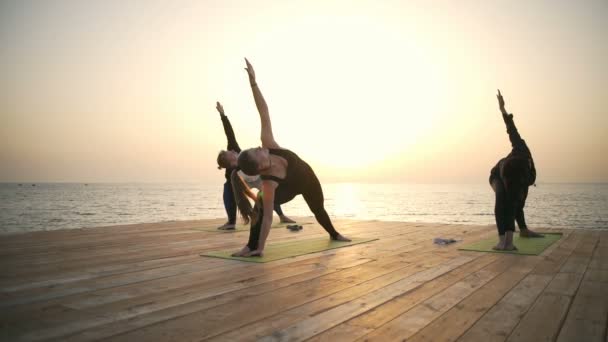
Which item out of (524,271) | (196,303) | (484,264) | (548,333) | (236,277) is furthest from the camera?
(484,264)

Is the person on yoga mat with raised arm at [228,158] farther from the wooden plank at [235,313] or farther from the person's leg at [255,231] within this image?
the wooden plank at [235,313]

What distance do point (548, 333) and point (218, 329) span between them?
145 centimetres

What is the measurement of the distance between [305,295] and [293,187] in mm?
1974

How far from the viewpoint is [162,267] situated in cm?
341

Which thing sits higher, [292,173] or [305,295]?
[292,173]

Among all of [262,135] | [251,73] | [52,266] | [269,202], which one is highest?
[251,73]

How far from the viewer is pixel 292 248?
447 centimetres

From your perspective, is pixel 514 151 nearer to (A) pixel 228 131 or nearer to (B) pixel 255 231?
(B) pixel 255 231

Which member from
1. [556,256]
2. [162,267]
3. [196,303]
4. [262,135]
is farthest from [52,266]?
[556,256]

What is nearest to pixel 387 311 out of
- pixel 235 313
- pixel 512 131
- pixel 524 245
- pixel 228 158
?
pixel 235 313

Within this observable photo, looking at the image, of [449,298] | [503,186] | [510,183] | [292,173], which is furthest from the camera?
[503,186]

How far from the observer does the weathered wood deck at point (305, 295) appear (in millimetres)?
1830

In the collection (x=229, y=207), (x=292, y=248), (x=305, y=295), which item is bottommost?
(x=292, y=248)

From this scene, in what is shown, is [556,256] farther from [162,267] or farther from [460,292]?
[162,267]
